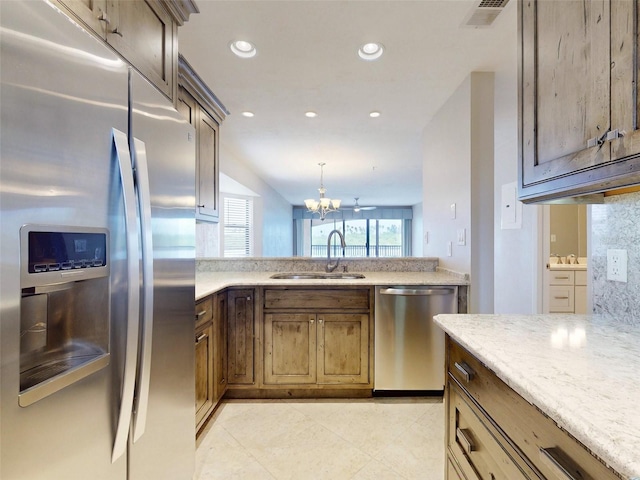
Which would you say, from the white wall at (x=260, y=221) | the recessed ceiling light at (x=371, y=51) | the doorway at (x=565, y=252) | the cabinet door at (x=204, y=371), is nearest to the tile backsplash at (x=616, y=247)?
the recessed ceiling light at (x=371, y=51)

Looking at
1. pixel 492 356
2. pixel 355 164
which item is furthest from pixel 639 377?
pixel 355 164

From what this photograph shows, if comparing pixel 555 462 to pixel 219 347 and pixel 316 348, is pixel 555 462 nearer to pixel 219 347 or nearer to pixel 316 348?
pixel 316 348

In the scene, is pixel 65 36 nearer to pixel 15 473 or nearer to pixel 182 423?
pixel 15 473

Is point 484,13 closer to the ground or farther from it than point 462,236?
farther from it

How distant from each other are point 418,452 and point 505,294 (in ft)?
11.2

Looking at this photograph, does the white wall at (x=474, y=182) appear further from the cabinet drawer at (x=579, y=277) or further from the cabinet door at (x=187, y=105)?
the cabinet drawer at (x=579, y=277)

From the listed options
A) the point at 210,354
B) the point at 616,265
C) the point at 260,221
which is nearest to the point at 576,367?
the point at 616,265

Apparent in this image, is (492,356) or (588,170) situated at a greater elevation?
(588,170)

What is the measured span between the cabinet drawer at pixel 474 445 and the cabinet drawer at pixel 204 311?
141 centimetres

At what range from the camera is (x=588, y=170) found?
0.90m

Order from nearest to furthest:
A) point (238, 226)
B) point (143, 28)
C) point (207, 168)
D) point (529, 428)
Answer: point (529, 428)
point (143, 28)
point (207, 168)
point (238, 226)

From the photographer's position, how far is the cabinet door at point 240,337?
2.48 metres

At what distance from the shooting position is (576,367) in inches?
30.3

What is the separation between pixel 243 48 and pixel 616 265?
229 cm
